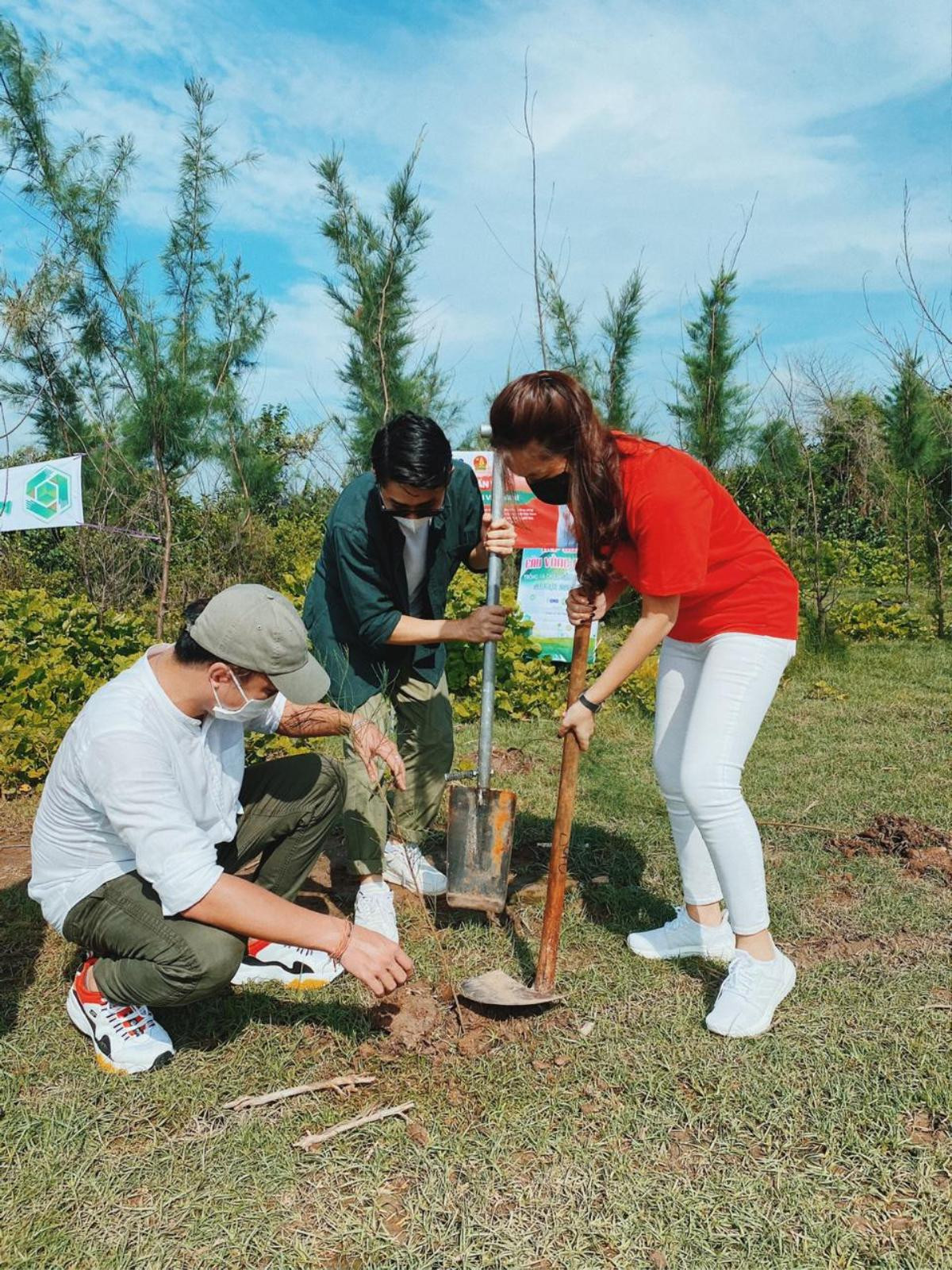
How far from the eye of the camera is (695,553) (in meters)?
2.45

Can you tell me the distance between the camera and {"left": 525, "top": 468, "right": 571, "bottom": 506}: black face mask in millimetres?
2607

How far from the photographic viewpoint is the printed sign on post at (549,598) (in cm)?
737

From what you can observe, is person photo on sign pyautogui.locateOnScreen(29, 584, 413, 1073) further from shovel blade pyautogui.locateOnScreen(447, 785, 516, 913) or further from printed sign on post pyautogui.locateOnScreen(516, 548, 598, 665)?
printed sign on post pyautogui.locateOnScreen(516, 548, 598, 665)

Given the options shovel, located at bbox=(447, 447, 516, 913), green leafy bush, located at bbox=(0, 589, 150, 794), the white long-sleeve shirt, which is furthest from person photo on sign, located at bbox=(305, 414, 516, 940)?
green leafy bush, located at bbox=(0, 589, 150, 794)

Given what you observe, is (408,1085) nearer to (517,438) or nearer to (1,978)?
(1,978)

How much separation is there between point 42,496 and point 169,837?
4203mm

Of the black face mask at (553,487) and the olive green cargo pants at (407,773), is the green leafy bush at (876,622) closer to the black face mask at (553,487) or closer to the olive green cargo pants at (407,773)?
the olive green cargo pants at (407,773)

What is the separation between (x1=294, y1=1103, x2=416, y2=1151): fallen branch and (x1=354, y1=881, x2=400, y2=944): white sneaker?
2.75ft

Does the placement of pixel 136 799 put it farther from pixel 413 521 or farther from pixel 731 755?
pixel 731 755

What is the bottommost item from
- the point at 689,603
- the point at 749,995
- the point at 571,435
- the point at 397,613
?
the point at 749,995

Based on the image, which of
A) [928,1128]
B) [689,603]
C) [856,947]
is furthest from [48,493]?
[928,1128]

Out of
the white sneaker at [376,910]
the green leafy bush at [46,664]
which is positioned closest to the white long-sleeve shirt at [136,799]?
the white sneaker at [376,910]

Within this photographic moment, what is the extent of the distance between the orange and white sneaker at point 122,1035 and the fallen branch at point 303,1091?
11.1 inches

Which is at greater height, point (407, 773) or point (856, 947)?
point (407, 773)
